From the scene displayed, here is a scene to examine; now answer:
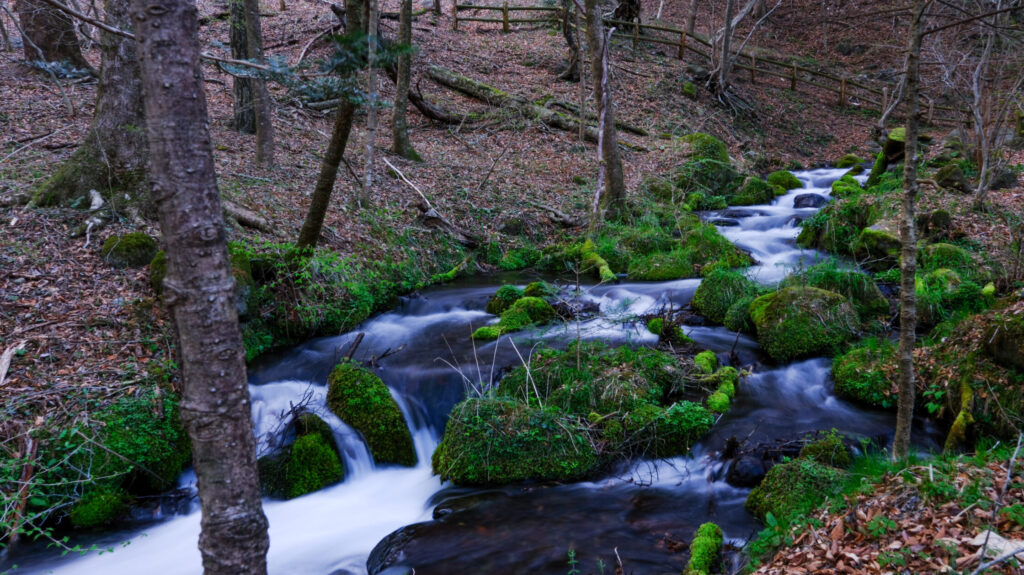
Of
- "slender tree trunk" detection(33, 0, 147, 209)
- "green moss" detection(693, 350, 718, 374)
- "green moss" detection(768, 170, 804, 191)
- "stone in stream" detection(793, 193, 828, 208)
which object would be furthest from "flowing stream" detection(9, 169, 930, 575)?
"green moss" detection(768, 170, 804, 191)

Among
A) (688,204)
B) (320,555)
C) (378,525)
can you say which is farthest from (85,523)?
(688,204)

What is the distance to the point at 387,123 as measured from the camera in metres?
15.6

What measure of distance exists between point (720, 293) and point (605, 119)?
4116 mm

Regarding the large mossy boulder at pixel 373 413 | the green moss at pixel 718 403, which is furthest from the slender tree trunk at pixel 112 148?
the green moss at pixel 718 403

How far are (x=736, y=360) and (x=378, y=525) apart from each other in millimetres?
4468

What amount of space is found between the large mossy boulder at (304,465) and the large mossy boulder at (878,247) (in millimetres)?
8164

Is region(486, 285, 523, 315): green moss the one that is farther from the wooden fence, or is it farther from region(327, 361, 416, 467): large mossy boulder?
the wooden fence

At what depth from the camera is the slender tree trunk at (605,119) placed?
10758 millimetres

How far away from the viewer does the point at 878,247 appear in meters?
9.74

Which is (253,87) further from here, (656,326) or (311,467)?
(656,326)

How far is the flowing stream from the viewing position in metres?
4.68

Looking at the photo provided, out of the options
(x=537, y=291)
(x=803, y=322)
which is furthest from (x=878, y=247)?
(x=537, y=291)

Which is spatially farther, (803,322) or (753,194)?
(753,194)

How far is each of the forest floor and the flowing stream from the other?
4.97ft
